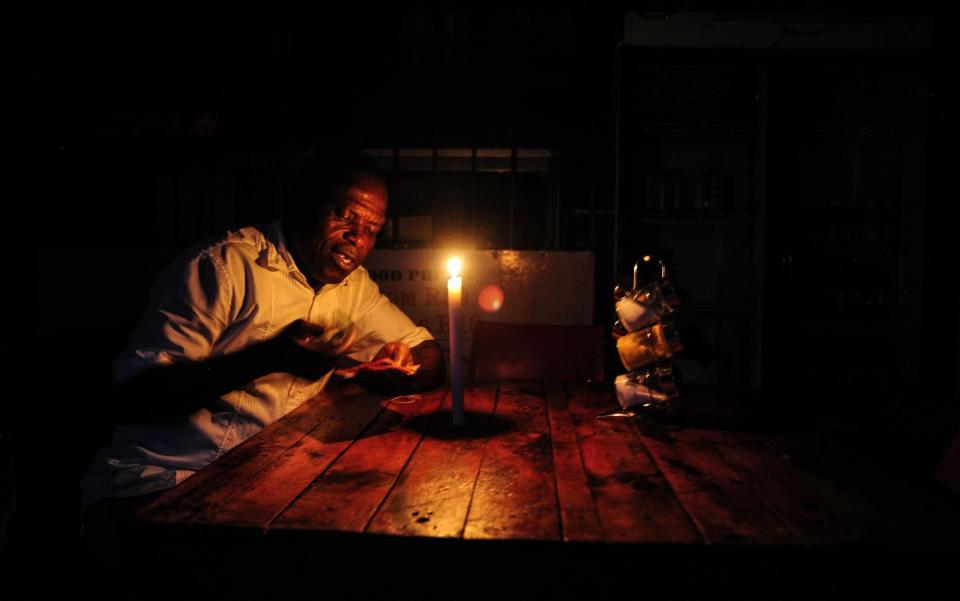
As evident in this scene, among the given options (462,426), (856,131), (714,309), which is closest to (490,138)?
(714,309)

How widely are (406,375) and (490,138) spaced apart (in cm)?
283

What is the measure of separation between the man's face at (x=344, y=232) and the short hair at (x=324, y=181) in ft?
0.06

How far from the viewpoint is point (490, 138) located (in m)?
4.40

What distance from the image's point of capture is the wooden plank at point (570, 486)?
923 mm

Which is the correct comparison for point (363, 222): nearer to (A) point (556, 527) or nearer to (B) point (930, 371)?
(A) point (556, 527)

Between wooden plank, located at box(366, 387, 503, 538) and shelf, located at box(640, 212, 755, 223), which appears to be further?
shelf, located at box(640, 212, 755, 223)

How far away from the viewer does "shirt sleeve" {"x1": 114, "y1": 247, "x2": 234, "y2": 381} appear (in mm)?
1704

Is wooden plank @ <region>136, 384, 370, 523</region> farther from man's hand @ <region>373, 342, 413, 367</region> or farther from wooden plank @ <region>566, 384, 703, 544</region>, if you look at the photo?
wooden plank @ <region>566, 384, 703, 544</region>

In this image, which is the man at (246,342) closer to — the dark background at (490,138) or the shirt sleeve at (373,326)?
the shirt sleeve at (373,326)

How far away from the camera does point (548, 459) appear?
1.28 m

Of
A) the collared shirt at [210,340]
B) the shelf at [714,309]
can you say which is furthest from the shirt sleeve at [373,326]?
the shelf at [714,309]

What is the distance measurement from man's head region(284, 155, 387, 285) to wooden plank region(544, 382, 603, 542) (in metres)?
0.94

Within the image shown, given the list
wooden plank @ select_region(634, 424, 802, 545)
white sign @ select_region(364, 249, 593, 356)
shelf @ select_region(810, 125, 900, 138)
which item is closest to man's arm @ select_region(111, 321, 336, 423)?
wooden plank @ select_region(634, 424, 802, 545)

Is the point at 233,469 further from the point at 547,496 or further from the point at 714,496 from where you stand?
the point at 714,496
